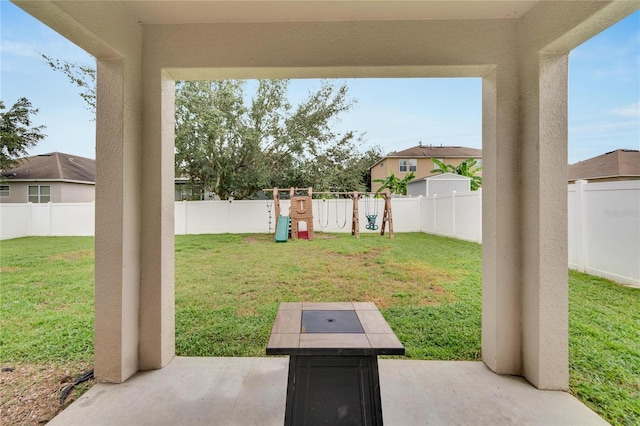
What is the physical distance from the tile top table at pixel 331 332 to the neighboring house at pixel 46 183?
42.0 feet

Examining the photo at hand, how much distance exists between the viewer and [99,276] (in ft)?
7.09

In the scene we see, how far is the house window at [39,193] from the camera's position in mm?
11672

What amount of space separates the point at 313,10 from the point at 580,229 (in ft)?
16.3

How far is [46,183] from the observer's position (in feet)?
38.6

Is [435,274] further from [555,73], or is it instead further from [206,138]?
[206,138]

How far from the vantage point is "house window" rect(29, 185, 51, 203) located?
11672 millimetres

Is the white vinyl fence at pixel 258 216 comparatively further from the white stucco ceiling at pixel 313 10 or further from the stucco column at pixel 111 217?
the stucco column at pixel 111 217

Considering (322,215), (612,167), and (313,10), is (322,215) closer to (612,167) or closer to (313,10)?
(313,10)

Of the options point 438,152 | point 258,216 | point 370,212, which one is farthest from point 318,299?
point 438,152

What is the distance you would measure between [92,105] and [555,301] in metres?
10.6

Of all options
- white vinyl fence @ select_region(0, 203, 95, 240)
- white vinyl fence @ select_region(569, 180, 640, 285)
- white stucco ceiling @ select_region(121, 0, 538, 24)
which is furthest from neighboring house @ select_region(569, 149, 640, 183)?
white vinyl fence @ select_region(0, 203, 95, 240)

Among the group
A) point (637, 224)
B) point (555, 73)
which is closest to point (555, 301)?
point (555, 73)

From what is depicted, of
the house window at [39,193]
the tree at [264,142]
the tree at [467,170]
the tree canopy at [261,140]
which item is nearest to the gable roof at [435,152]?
the tree at [467,170]

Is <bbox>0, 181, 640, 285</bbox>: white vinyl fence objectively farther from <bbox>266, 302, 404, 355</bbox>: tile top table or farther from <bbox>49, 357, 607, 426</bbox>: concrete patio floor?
<bbox>266, 302, 404, 355</bbox>: tile top table
